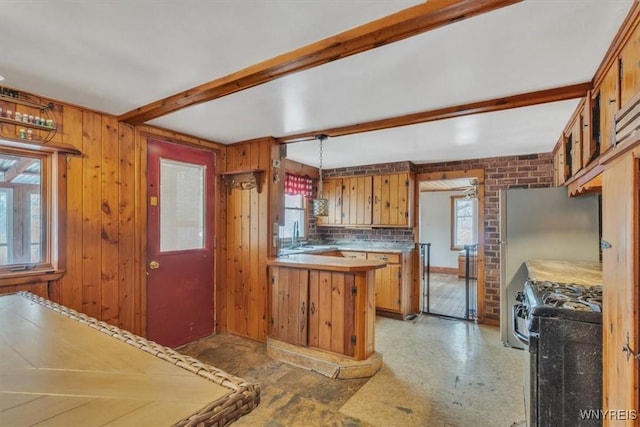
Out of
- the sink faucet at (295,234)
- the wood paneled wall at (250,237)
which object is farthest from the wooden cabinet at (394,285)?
the wood paneled wall at (250,237)

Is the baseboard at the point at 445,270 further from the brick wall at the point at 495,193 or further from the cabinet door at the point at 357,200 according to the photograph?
the cabinet door at the point at 357,200

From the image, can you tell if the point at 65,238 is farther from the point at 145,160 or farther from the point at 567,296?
the point at 567,296

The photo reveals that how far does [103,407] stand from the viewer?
810 millimetres

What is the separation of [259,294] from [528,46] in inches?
120

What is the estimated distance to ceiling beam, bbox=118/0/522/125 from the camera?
1.22m

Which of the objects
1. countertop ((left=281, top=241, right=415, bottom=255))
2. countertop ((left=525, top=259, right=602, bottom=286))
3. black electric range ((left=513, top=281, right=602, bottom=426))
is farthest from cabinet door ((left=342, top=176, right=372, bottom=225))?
black electric range ((left=513, top=281, right=602, bottom=426))

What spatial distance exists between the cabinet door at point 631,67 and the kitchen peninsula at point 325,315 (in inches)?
76.7

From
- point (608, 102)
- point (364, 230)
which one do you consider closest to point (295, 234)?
point (364, 230)

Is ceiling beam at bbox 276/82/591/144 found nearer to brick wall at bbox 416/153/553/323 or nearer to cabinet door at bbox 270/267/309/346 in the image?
cabinet door at bbox 270/267/309/346

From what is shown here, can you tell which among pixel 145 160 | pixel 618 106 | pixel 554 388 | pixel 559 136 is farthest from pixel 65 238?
pixel 559 136

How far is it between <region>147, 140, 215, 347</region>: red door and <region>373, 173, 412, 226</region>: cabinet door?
248cm

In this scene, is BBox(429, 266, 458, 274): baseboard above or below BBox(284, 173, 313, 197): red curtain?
below

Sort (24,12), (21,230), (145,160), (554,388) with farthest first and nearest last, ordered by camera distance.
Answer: (145,160), (21,230), (554,388), (24,12)

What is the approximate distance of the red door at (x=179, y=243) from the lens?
2.98 m
